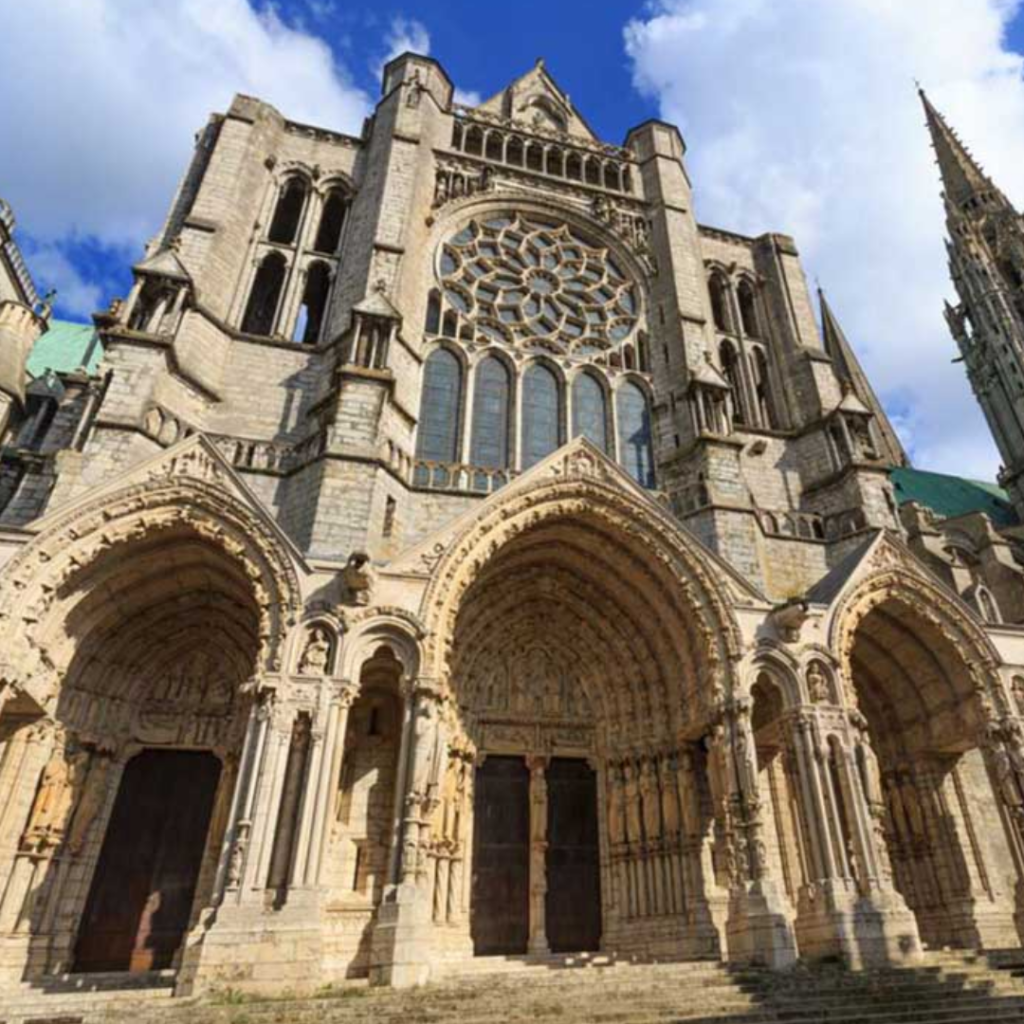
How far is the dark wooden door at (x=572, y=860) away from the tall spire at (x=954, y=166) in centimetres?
3710

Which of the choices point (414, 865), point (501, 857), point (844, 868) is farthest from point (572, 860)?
point (844, 868)

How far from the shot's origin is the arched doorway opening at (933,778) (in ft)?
34.8

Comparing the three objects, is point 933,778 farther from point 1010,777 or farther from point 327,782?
point 327,782

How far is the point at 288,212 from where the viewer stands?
56.8ft

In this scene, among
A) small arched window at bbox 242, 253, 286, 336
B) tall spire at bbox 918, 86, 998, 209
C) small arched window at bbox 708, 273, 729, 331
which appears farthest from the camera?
tall spire at bbox 918, 86, 998, 209

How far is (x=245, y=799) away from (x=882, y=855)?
25.8 feet

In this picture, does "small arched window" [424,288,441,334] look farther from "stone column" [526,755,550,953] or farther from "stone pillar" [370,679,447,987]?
"stone column" [526,755,550,953]

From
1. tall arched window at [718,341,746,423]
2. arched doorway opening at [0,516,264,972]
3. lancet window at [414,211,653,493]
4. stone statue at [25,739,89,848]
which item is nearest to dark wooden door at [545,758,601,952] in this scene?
arched doorway opening at [0,516,264,972]

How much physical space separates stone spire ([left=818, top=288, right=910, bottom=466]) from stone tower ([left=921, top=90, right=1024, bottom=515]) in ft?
12.7


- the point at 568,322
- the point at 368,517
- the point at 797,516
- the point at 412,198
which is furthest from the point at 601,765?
the point at 412,198

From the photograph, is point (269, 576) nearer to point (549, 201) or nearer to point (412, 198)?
point (412, 198)

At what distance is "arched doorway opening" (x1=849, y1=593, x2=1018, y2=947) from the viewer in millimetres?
10594

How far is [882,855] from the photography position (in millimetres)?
8938

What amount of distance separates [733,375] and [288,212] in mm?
11657
